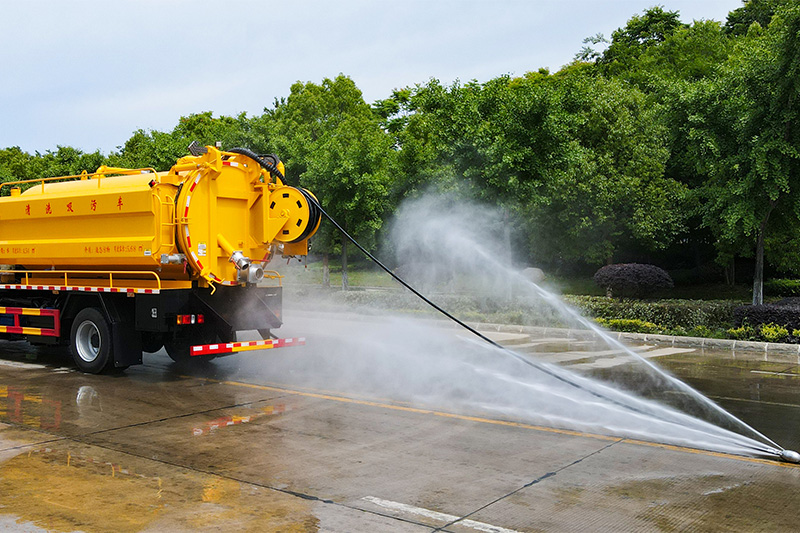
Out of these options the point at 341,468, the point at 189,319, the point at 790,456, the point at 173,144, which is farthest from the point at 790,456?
the point at 173,144

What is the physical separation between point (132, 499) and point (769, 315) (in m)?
13.9

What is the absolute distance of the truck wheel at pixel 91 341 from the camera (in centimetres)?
1052

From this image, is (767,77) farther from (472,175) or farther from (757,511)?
(757,511)

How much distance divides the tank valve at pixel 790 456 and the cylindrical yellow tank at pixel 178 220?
270 inches

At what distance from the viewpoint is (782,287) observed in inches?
1085

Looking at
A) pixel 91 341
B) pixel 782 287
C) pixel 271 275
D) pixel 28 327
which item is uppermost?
pixel 271 275

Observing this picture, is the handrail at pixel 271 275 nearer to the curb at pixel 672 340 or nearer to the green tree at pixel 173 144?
the curb at pixel 672 340

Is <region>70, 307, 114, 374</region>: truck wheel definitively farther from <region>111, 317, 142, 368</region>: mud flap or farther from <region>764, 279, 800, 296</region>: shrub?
<region>764, 279, 800, 296</region>: shrub

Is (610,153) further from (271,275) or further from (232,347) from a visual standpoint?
(232,347)

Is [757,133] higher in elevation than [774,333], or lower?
higher

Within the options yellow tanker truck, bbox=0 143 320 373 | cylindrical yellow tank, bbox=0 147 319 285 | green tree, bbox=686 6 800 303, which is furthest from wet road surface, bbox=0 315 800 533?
green tree, bbox=686 6 800 303

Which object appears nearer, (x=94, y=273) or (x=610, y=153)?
(x=94, y=273)

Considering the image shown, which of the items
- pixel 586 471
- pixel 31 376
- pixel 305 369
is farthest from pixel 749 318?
pixel 31 376

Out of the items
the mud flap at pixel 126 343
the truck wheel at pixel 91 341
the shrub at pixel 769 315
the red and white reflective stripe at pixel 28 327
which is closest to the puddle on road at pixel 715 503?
the mud flap at pixel 126 343
